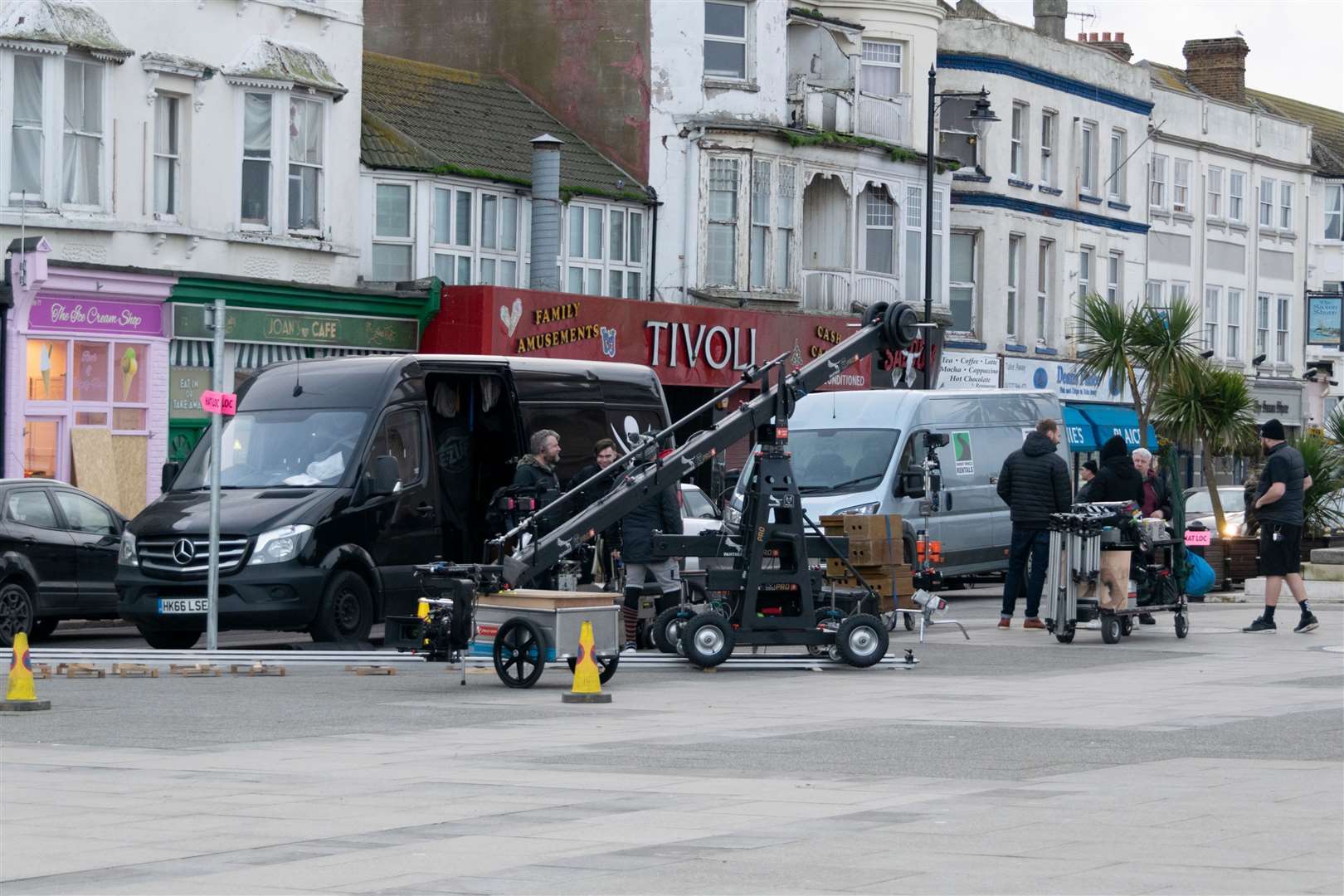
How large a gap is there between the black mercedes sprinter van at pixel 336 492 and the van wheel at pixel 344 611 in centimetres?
2

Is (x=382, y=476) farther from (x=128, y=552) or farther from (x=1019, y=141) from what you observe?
(x=1019, y=141)

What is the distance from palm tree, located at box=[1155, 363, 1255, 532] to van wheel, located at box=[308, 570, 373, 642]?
65.1 ft

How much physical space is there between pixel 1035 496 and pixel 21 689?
1133 cm

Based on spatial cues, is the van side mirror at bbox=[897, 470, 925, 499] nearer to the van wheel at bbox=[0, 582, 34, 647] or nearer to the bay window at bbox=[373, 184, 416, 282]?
the van wheel at bbox=[0, 582, 34, 647]

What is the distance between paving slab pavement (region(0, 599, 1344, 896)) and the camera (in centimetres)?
790

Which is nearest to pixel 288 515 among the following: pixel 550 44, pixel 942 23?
pixel 550 44

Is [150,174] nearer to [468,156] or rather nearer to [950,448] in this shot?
[468,156]

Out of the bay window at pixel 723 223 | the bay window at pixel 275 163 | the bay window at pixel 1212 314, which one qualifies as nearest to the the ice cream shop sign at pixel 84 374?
the bay window at pixel 275 163

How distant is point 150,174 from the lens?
31.0 meters

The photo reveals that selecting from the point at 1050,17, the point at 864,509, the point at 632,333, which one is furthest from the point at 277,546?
the point at 1050,17

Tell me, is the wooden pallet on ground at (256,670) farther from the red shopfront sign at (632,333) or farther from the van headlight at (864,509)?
the red shopfront sign at (632,333)

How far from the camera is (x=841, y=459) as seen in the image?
2658cm

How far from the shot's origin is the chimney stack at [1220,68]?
63.8m

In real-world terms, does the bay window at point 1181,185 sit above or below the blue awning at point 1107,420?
above
